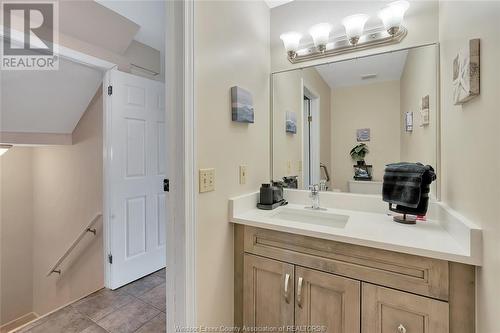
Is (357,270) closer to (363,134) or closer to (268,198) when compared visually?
(268,198)

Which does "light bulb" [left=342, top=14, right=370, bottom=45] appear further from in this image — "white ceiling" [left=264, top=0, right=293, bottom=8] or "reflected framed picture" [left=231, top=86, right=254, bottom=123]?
"reflected framed picture" [left=231, top=86, right=254, bottom=123]

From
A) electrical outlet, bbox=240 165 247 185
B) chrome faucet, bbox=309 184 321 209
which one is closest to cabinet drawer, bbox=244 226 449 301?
electrical outlet, bbox=240 165 247 185

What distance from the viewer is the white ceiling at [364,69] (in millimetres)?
1537

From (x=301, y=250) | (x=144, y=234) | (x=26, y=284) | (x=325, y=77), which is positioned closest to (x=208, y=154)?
(x=301, y=250)

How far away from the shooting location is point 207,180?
49.8 inches

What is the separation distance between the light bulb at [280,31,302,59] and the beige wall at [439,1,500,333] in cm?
89

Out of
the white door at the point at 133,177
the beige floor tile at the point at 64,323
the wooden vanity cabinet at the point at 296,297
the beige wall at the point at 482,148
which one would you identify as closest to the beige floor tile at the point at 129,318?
the beige floor tile at the point at 64,323

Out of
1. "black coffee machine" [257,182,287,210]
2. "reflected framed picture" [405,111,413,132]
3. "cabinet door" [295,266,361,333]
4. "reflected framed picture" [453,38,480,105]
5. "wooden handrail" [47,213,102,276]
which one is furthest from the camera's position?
"wooden handrail" [47,213,102,276]

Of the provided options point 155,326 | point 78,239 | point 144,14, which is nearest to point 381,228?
point 155,326

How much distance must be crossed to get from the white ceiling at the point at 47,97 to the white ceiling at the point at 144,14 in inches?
24.1

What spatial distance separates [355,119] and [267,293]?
1.31 m

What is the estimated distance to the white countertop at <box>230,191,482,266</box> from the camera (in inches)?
36.5

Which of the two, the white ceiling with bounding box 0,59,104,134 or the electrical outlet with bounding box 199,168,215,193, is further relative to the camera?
the white ceiling with bounding box 0,59,104,134

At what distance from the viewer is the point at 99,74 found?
7.79 ft
